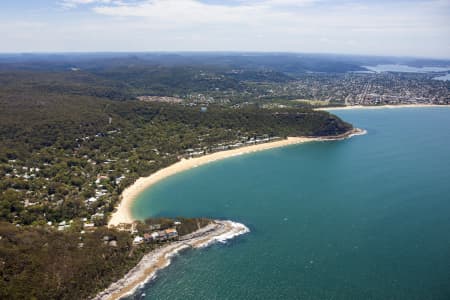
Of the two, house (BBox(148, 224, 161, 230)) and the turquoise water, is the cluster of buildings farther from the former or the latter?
house (BBox(148, 224, 161, 230))

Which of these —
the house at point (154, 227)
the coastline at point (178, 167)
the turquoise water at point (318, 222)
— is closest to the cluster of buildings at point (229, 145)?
the coastline at point (178, 167)

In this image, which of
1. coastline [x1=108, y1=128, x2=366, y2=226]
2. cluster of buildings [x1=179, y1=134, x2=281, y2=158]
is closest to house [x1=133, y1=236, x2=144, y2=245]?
coastline [x1=108, y1=128, x2=366, y2=226]

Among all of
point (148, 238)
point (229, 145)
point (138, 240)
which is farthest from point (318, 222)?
point (229, 145)

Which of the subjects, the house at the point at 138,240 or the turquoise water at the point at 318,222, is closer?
the turquoise water at the point at 318,222

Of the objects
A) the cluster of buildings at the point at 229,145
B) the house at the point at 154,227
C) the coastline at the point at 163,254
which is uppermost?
the cluster of buildings at the point at 229,145

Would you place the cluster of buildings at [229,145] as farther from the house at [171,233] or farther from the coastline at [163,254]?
the house at [171,233]

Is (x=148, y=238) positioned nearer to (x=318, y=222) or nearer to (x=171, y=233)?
(x=171, y=233)

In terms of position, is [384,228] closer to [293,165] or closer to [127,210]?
[293,165]
